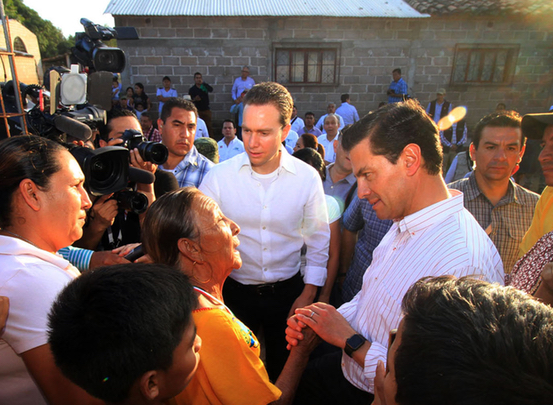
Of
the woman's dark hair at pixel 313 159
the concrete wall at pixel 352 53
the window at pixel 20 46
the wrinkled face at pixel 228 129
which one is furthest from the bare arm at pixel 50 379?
the window at pixel 20 46

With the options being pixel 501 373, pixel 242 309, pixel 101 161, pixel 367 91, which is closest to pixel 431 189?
pixel 501 373

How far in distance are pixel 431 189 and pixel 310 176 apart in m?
1.03

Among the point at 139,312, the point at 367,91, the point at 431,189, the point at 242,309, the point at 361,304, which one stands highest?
the point at 367,91

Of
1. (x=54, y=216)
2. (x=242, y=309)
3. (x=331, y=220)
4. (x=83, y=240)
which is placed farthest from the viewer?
(x=331, y=220)

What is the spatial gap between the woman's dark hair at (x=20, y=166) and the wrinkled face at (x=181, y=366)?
2.89 feet

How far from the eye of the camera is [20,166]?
1.32 metres

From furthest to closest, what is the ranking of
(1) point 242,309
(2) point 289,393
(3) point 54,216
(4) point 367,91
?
1. (4) point 367,91
2. (1) point 242,309
3. (2) point 289,393
4. (3) point 54,216

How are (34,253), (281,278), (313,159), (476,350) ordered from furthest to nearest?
(313,159)
(281,278)
(34,253)
(476,350)

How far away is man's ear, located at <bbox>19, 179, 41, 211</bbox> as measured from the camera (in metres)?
1.31

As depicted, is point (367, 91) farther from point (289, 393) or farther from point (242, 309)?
point (289, 393)

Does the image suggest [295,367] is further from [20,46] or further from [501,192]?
[20,46]

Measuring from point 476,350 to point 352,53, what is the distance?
35.3 feet

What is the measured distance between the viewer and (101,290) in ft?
2.86

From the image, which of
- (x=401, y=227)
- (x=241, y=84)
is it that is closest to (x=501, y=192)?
(x=401, y=227)
